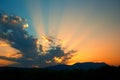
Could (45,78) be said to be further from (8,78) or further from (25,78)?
(8,78)

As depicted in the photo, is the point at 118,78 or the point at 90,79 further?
the point at 90,79

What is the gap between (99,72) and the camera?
570 ft

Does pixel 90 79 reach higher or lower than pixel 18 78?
lower

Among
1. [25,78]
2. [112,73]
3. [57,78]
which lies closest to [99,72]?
[112,73]

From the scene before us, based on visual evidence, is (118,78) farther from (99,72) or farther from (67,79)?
(67,79)

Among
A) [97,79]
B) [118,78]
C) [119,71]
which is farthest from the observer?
[119,71]

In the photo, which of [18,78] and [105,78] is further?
[18,78]

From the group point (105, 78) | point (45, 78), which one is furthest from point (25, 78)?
point (105, 78)

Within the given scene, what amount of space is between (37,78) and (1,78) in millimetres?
36795

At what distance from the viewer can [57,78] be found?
173500mm

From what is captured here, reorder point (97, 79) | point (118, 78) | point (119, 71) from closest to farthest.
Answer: point (118, 78) → point (97, 79) → point (119, 71)

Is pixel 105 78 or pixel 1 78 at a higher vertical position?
pixel 1 78

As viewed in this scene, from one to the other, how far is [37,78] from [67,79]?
31456mm

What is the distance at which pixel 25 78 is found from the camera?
17725cm
